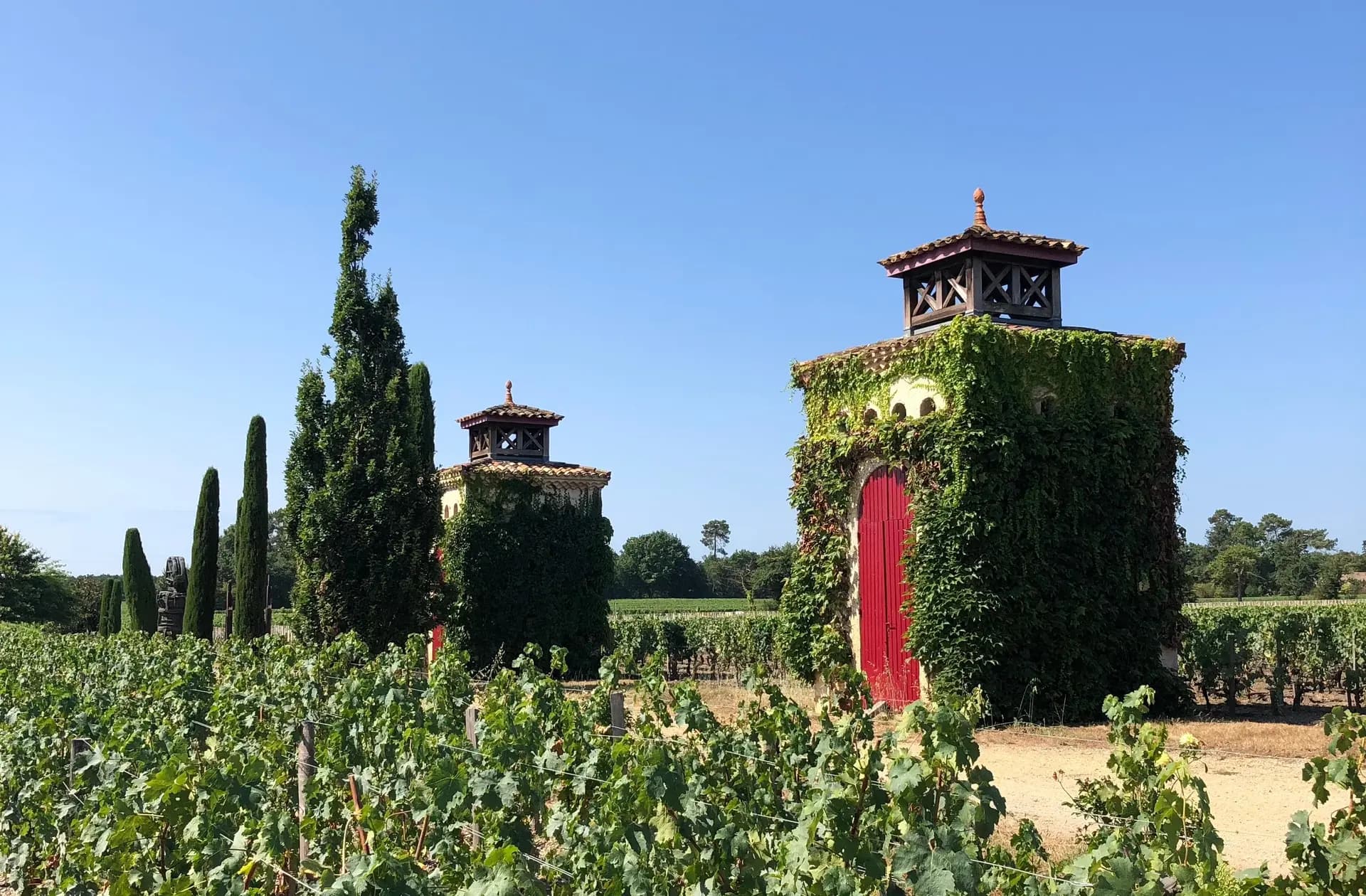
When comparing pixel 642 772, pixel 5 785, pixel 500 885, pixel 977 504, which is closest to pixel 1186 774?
pixel 642 772

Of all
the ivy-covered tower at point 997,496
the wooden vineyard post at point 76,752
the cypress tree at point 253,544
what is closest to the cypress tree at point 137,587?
the cypress tree at point 253,544

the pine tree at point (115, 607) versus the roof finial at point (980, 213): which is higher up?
the roof finial at point (980, 213)

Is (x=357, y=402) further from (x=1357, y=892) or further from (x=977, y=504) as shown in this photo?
(x=1357, y=892)

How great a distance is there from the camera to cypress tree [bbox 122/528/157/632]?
29531 millimetres

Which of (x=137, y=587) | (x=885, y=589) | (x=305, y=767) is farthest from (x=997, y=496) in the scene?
(x=137, y=587)

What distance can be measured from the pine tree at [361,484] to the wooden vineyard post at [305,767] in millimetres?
12291

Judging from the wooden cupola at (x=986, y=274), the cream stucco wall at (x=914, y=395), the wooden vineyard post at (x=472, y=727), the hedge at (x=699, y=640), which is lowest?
the hedge at (x=699, y=640)

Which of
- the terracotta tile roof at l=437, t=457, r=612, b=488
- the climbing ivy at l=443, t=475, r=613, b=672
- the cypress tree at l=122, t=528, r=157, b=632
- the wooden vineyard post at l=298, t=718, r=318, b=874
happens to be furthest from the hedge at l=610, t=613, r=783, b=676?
the wooden vineyard post at l=298, t=718, r=318, b=874

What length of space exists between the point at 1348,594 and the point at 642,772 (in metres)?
54.3

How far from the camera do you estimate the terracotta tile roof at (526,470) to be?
21844mm

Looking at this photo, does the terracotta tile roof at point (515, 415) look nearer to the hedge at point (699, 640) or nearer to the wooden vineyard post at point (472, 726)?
the hedge at point (699, 640)

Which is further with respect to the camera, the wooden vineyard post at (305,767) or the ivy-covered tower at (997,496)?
the ivy-covered tower at (997,496)

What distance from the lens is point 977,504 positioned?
42.3 feet

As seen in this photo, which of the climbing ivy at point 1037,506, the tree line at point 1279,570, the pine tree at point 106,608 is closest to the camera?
the climbing ivy at point 1037,506
